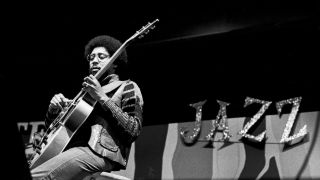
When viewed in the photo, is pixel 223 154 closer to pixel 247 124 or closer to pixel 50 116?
pixel 247 124

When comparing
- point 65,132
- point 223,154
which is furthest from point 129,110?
point 223,154

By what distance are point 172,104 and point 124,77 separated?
1.88 feet

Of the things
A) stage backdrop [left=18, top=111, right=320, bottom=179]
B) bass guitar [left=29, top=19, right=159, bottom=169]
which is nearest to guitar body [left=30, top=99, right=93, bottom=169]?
bass guitar [left=29, top=19, right=159, bottom=169]

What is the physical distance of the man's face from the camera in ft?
9.68

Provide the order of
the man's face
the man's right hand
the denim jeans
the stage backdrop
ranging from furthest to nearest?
1. the stage backdrop
2. the man's face
3. the man's right hand
4. the denim jeans

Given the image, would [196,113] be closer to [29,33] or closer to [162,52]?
[162,52]

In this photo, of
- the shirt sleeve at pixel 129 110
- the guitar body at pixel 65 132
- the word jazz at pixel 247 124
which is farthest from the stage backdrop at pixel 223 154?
the guitar body at pixel 65 132

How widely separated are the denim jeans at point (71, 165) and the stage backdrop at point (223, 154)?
7.53 ft

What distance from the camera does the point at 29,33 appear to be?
17.2 ft

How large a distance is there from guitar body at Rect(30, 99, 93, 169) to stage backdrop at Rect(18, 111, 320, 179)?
7.34 feet

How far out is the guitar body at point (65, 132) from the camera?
2.56m

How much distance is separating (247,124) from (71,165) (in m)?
2.88

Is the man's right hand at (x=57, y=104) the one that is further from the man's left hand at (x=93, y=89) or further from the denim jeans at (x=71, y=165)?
the denim jeans at (x=71, y=165)

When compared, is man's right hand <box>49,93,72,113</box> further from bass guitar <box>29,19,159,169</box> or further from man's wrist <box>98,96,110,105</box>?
man's wrist <box>98,96,110,105</box>
